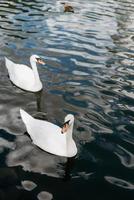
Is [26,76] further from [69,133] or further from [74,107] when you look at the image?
[69,133]

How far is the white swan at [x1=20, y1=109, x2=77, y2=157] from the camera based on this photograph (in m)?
9.74

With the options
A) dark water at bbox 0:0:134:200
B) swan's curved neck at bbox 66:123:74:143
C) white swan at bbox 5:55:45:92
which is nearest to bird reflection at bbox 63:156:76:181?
dark water at bbox 0:0:134:200

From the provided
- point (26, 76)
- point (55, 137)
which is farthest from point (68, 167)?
point (26, 76)

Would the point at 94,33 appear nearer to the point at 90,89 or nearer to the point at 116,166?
the point at 90,89

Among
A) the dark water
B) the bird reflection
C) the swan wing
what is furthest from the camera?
the swan wing

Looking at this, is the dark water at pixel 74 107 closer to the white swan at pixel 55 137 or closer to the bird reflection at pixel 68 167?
the bird reflection at pixel 68 167

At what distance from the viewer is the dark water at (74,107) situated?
8.82m

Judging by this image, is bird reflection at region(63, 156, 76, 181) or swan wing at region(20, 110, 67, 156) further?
swan wing at region(20, 110, 67, 156)

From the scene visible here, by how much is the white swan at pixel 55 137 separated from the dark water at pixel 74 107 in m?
0.17

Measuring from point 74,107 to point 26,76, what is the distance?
2.71 metres

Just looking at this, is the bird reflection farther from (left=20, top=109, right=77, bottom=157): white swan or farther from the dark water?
(left=20, top=109, right=77, bottom=157): white swan

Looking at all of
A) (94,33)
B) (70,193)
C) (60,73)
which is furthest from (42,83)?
(94,33)

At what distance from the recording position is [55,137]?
10.1 m

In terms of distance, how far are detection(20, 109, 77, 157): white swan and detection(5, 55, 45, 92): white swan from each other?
144 inches
